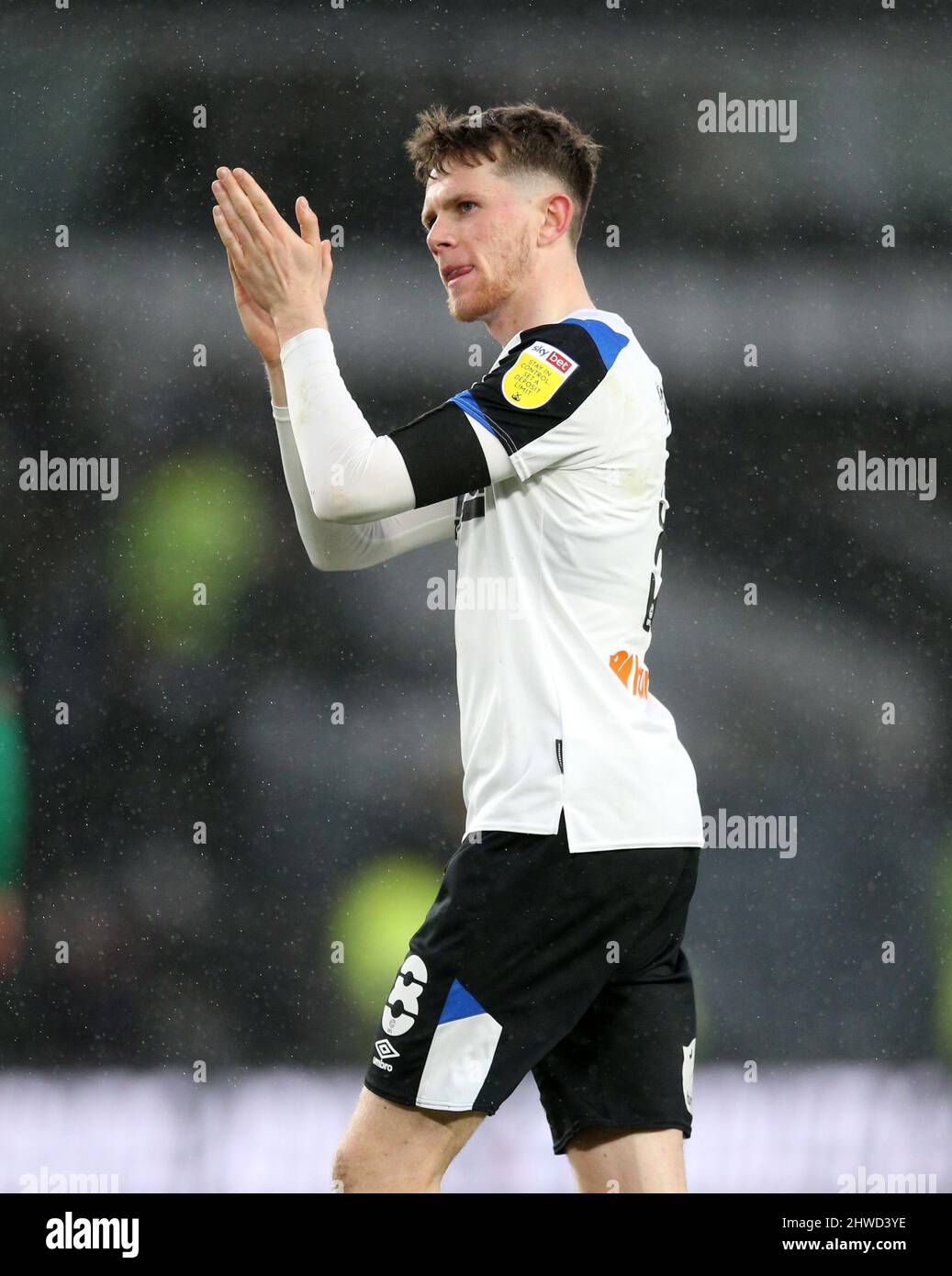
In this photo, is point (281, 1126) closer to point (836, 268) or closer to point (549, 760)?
point (549, 760)

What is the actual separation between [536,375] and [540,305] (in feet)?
0.69

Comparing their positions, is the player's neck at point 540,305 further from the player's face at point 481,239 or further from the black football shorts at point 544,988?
the black football shorts at point 544,988

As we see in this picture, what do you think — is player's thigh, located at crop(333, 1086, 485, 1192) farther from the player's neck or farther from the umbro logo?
the player's neck

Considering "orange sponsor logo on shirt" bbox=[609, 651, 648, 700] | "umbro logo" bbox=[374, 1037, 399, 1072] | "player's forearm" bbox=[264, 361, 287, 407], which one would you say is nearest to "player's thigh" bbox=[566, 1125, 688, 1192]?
"umbro logo" bbox=[374, 1037, 399, 1072]

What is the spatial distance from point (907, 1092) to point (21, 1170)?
Result: 79.6 inches

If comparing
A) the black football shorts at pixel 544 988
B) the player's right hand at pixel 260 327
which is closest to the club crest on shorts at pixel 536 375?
the player's right hand at pixel 260 327

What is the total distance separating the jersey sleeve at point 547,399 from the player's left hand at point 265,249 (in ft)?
0.82

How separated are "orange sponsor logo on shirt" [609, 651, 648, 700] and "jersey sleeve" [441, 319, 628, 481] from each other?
0.24m

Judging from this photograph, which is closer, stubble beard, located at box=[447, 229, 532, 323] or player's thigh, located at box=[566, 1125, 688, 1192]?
player's thigh, located at box=[566, 1125, 688, 1192]

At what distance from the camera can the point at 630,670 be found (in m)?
1.86

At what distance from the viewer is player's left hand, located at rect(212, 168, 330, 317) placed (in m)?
1.87

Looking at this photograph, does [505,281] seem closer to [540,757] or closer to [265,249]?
[265,249]

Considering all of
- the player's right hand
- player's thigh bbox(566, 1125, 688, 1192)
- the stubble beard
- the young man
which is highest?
the stubble beard

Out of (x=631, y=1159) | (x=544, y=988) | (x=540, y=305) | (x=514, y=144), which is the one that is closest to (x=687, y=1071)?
(x=631, y=1159)
